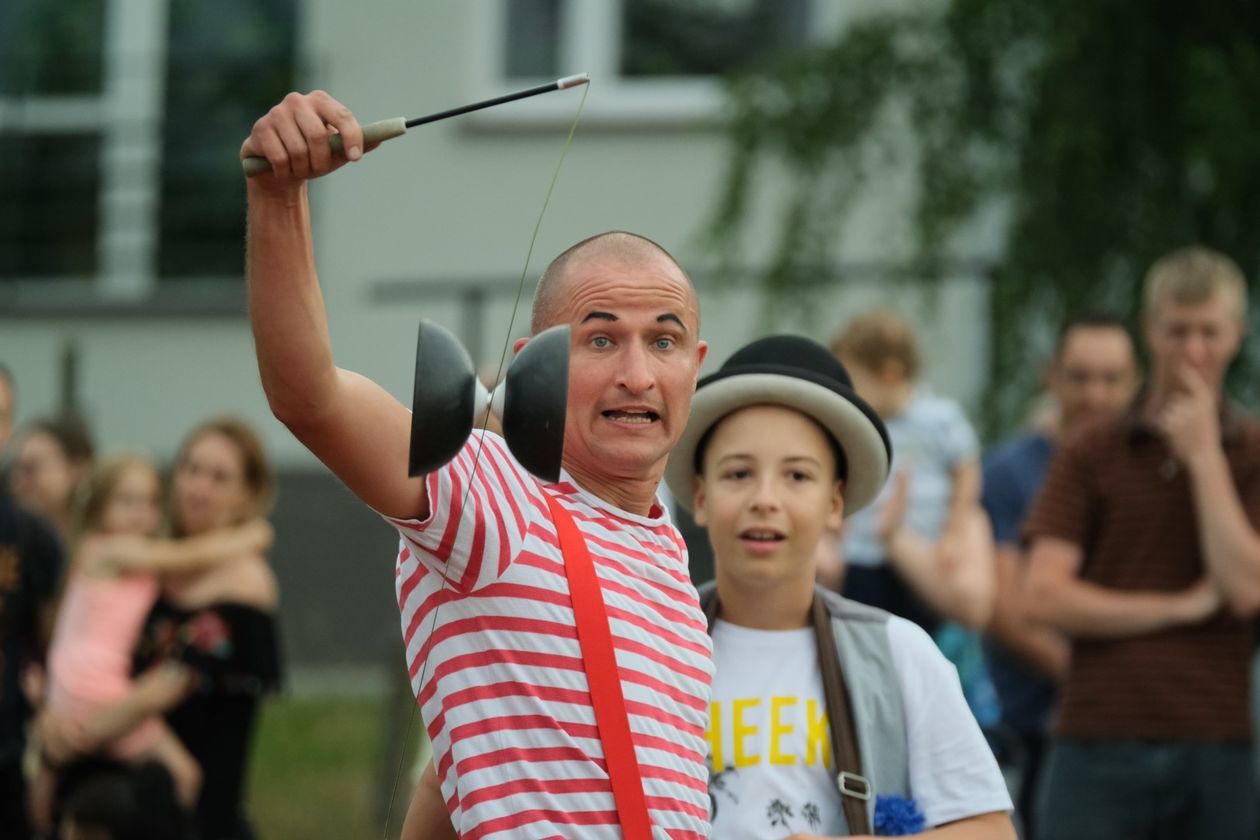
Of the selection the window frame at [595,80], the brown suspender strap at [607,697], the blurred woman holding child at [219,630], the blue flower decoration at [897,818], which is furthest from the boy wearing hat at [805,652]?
the window frame at [595,80]

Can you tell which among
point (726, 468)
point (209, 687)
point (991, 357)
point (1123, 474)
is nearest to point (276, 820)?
point (209, 687)

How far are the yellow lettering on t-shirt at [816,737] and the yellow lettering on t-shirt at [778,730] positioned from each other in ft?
0.09

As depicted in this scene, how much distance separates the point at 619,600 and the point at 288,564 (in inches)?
394

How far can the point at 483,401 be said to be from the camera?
2.49 meters

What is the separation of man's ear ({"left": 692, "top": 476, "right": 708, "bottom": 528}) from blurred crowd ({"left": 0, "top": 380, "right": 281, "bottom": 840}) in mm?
3242

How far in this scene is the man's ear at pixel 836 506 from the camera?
12.4 ft

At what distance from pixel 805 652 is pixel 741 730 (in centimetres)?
18

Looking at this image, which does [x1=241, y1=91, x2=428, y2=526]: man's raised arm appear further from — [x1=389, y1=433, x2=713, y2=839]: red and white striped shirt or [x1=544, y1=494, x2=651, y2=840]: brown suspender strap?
[x1=544, y1=494, x2=651, y2=840]: brown suspender strap

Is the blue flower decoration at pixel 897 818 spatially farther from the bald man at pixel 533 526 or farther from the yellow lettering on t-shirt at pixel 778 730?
the bald man at pixel 533 526

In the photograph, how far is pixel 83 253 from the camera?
44.9 ft

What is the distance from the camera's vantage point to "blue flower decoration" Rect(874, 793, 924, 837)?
3.39 metres

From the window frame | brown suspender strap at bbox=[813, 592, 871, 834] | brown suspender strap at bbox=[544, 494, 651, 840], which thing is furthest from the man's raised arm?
the window frame

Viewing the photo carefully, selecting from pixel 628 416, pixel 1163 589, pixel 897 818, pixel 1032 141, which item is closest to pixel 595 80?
pixel 1032 141

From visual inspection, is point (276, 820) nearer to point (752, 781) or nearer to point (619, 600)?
point (752, 781)
